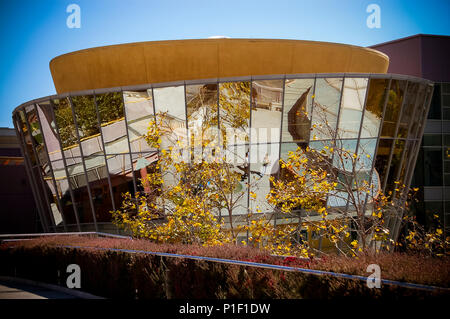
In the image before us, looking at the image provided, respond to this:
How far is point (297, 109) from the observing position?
16.2m

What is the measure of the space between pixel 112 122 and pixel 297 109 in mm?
7017

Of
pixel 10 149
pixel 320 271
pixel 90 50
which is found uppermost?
pixel 90 50

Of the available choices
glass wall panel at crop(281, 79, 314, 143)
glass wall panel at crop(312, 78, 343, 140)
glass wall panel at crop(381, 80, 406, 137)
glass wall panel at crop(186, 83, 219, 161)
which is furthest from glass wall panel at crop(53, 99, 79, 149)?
glass wall panel at crop(381, 80, 406, 137)

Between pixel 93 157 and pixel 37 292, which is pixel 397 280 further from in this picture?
pixel 93 157

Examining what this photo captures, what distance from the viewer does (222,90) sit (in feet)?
52.8

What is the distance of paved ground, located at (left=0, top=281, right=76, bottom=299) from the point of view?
33.5 feet

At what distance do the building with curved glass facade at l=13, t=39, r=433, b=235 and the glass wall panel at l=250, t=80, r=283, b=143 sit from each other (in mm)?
36

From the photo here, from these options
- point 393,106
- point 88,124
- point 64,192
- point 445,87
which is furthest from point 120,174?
point 445,87

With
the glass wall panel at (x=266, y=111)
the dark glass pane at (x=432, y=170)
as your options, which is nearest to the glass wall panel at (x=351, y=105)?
the glass wall panel at (x=266, y=111)

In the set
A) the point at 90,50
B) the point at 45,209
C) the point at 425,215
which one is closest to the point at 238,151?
the point at 90,50

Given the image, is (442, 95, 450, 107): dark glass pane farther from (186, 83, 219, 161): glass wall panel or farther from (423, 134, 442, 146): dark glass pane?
(186, 83, 219, 161): glass wall panel

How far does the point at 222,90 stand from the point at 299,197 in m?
7.20

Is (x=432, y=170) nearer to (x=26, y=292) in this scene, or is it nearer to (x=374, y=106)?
(x=374, y=106)

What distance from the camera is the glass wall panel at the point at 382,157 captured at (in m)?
18.0
